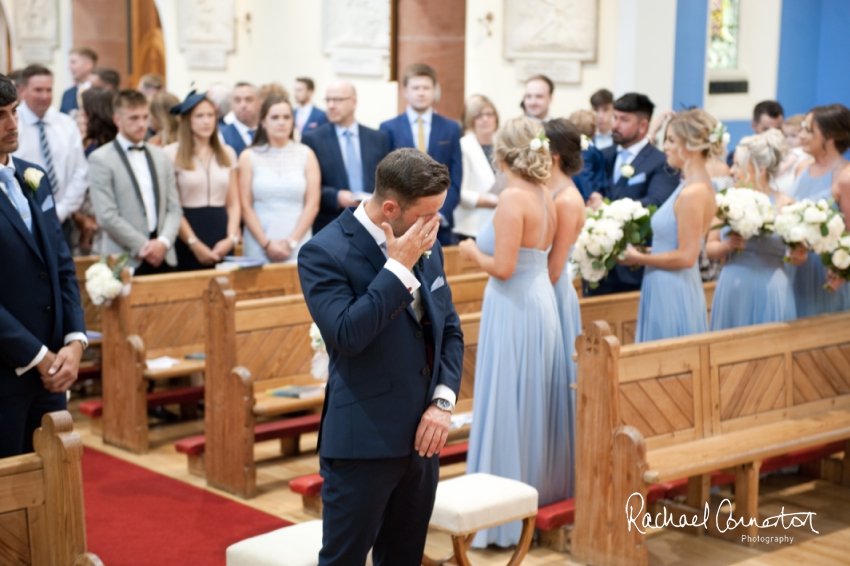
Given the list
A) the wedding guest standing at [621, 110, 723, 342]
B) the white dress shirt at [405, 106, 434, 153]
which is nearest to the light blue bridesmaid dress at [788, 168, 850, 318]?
the wedding guest standing at [621, 110, 723, 342]

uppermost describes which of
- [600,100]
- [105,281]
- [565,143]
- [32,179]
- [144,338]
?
[600,100]

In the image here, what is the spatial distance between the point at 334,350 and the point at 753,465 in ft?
8.65

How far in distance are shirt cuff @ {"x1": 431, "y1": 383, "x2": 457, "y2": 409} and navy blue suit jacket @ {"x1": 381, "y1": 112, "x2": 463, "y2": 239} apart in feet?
15.0

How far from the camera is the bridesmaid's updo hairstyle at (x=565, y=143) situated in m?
4.97

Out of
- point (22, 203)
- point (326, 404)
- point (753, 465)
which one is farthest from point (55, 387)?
point (753, 465)

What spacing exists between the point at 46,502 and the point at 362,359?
99 cm

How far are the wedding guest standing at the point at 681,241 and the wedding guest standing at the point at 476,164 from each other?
2323 millimetres

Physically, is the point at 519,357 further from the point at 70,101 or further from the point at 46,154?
the point at 70,101

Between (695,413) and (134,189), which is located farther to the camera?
(134,189)

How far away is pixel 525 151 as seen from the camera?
4.62 metres

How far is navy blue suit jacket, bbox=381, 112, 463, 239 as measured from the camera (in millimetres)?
7508

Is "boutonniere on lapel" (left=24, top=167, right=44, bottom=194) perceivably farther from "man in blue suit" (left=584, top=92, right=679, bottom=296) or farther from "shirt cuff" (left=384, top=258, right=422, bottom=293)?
"man in blue suit" (left=584, top=92, right=679, bottom=296)
